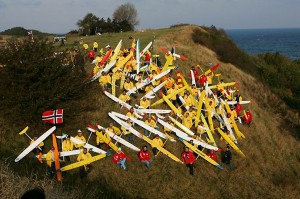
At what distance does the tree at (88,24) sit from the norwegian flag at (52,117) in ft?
143

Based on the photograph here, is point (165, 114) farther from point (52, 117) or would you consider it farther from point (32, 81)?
point (32, 81)

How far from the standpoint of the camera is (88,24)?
63000 mm

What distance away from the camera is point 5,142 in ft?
60.5

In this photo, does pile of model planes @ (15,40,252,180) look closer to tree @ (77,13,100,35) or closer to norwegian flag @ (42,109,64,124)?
norwegian flag @ (42,109,64,124)

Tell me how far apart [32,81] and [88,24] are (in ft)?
148

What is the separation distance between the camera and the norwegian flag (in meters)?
19.2

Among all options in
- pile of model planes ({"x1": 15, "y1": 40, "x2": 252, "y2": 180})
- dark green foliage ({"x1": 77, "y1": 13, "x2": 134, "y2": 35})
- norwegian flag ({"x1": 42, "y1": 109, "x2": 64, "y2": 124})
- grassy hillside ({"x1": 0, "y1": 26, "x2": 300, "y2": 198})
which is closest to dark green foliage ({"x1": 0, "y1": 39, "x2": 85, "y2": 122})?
norwegian flag ({"x1": 42, "y1": 109, "x2": 64, "y2": 124})

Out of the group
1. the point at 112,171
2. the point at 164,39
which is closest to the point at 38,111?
the point at 112,171

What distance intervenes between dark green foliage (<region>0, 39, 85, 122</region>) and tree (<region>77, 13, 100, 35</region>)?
41006 mm

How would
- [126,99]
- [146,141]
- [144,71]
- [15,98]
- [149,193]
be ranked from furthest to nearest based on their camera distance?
[144,71] < [126,99] < [146,141] < [15,98] < [149,193]

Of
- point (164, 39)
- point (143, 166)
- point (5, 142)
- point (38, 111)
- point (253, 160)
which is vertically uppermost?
point (164, 39)

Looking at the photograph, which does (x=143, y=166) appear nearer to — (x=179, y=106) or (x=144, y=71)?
(x=179, y=106)

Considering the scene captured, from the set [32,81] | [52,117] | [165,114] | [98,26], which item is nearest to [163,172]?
[165,114]

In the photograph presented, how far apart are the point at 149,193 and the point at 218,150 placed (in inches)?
245
